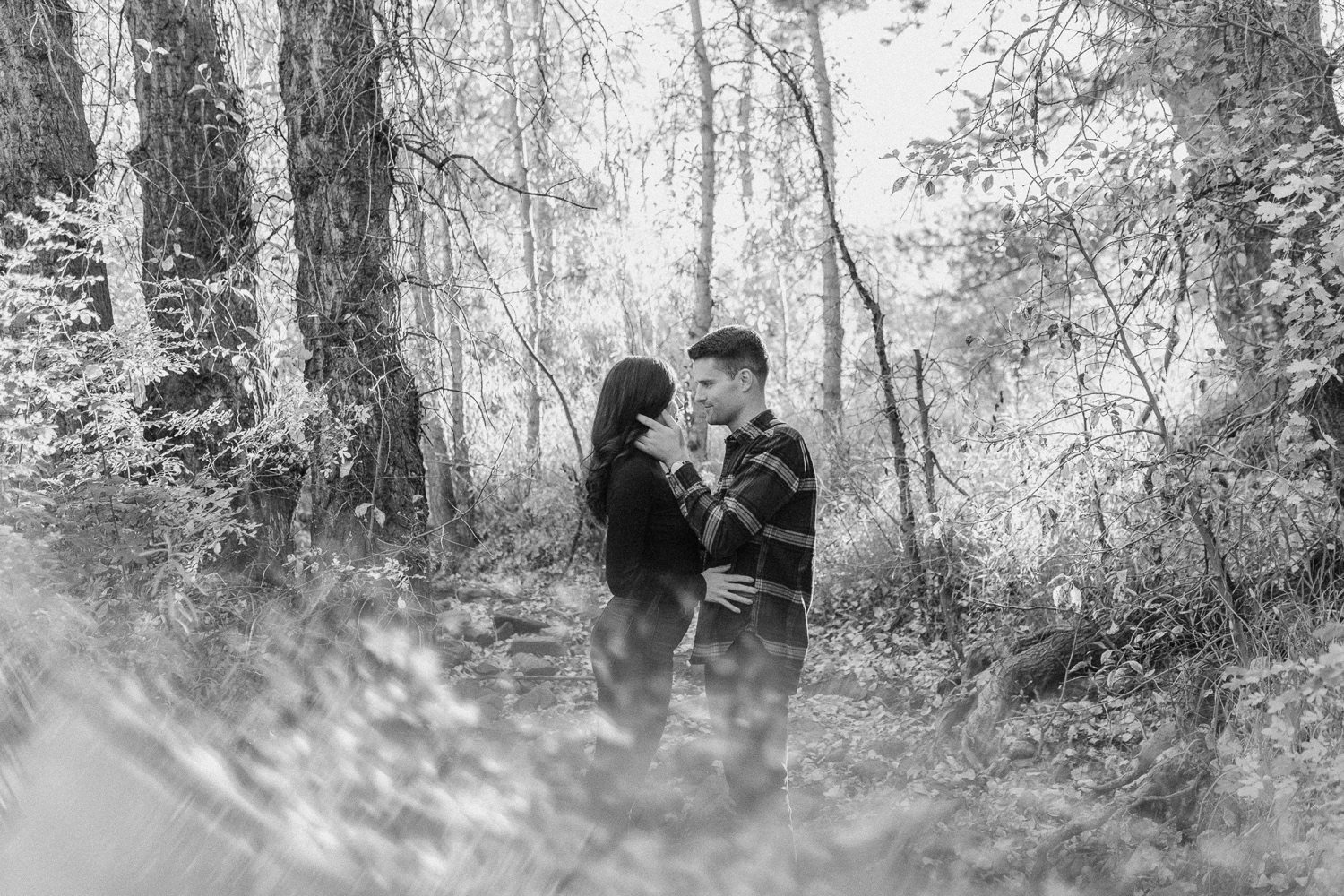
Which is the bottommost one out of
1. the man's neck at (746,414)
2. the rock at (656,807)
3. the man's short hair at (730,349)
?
the rock at (656,807)

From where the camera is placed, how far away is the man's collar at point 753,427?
354 cm

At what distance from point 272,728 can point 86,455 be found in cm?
144

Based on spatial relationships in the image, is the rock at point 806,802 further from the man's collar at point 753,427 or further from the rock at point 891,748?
the man's collar at point 753,427

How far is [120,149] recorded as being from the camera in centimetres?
621

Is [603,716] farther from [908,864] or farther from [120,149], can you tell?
[120,149]

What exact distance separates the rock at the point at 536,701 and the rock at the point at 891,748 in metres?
1.93

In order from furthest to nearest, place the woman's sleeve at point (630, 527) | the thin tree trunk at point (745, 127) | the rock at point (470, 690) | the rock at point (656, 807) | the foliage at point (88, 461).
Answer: the thin tree trunk at point (745, 127)
the rock at point (470, 690)
the rock at point (656, 807)
the foliage at point (88, 461)
the woman's sleeve at point (630, 527)

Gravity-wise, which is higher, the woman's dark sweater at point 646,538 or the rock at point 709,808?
the woman's dark sweater at point 646,538

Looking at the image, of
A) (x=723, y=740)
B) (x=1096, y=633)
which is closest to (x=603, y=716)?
(x=723, y=740)

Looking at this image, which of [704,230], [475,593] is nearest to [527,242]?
[704,230]

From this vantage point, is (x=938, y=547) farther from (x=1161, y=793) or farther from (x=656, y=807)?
(x=656, y=807)

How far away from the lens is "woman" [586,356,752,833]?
11.4 feet

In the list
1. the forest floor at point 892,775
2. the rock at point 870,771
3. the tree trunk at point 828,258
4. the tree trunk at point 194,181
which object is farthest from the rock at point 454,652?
the tree trunk at point 828,258

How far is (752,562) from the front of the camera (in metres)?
3.47
